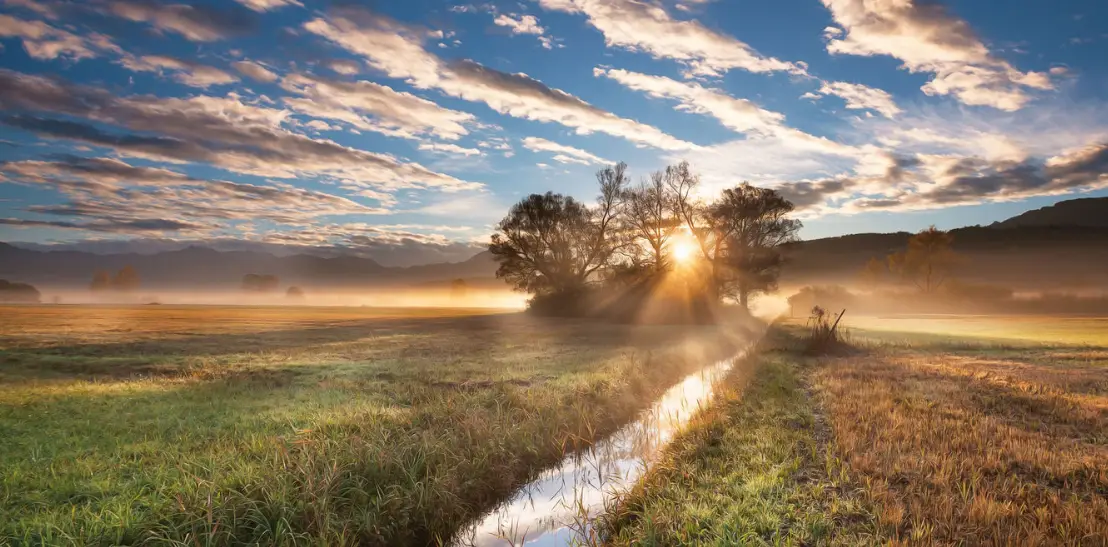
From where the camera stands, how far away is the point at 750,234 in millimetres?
54469

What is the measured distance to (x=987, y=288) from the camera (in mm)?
69812

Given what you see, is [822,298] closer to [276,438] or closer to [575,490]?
[575,490]

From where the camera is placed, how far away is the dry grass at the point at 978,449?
19.3ft

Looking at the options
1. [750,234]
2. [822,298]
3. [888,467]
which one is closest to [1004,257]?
[822,298]

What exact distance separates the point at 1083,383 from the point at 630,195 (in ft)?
133

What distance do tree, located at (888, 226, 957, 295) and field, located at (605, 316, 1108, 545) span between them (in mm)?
62336

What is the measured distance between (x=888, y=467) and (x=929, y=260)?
257ft

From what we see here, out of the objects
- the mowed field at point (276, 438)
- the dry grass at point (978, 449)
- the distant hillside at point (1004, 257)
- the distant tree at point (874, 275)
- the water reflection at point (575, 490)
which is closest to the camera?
the dry grass at point (978, 449)

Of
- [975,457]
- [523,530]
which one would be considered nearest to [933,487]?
[975,457]

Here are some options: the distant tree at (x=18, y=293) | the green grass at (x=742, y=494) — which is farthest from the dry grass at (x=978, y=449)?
the distant tree at (x=18, y=293)

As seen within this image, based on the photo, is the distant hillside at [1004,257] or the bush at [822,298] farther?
the bush at [822,298]

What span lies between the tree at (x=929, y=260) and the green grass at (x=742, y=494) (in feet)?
242

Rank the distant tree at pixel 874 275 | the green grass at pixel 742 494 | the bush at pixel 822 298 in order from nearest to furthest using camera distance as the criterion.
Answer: the green grass at pixel 742 494 < the bush at pixel 822 298 < the distant tree at pixel 874 275

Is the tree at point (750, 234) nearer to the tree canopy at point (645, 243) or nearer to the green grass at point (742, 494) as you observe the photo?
the tree canopy at point (645, 243)
